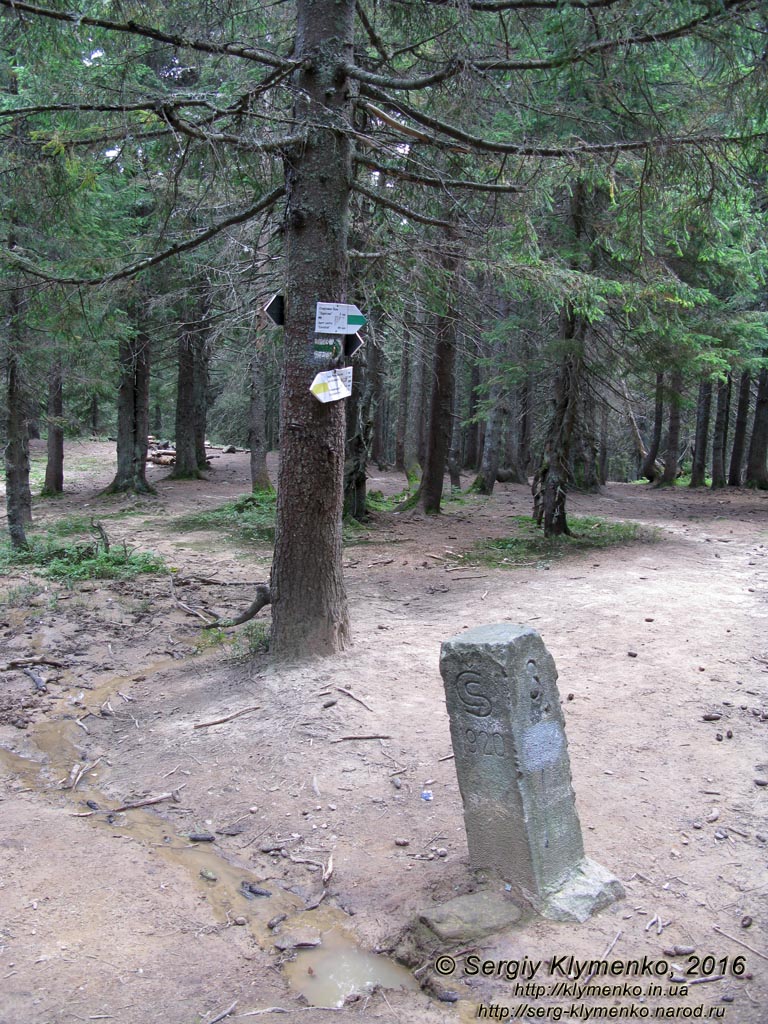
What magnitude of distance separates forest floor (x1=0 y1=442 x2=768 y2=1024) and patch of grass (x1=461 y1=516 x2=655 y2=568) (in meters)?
1.78

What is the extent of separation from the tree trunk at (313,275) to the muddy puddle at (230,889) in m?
2.34

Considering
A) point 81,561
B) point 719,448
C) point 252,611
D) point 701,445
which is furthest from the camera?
point 701,445

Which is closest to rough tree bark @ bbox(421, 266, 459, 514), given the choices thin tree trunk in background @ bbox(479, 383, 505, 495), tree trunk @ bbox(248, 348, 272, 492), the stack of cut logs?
thin tree trunk in background @ bbox(479, 383, 505, 495)

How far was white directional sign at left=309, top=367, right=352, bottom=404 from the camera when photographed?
6699 mm

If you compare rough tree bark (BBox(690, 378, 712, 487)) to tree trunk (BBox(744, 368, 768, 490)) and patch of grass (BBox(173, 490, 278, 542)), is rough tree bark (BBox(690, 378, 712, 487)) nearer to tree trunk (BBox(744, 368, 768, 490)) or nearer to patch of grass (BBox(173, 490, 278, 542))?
tree trunk (BBox(744, 368, 768, 490))

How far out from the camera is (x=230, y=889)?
4.55m

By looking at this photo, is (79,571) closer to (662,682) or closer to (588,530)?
(662,682)

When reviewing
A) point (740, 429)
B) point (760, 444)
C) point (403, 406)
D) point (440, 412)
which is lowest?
point (760, 444)

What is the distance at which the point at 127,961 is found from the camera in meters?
3.72

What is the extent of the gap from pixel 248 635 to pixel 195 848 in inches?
125

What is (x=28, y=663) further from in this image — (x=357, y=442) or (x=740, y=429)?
(x=740, y=429)

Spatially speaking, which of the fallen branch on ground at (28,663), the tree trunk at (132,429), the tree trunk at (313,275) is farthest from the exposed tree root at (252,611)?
the tree trunk at (132,429)

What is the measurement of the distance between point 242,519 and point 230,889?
12.6 meters

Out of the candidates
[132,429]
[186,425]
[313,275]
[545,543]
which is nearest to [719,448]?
[545,543]
